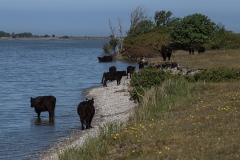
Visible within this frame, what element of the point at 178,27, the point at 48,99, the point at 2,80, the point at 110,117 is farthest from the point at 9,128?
the point at 178,27

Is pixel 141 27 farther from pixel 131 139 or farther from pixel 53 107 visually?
pixel 131 139

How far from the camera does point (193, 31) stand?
175ft

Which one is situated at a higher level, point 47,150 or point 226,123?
point 226,123

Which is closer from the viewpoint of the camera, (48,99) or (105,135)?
(105,135)

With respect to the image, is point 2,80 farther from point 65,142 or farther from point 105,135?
point 105,135

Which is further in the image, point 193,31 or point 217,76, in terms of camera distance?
point 193,31

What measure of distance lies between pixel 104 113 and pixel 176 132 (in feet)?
34.5

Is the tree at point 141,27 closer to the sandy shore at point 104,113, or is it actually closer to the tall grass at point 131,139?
the sandy shore at point 104,113

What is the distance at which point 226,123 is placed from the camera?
1241 centimetres

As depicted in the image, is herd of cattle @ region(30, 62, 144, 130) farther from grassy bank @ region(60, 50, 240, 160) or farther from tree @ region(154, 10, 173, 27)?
tree @ region(154, 10, 173, 27)

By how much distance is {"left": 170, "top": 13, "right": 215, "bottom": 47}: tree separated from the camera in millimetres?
52688

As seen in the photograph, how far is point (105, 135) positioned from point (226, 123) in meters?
2.99

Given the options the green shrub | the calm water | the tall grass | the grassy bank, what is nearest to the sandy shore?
the calm water

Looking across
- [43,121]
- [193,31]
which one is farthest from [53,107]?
[193,31]
